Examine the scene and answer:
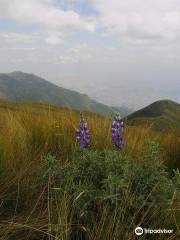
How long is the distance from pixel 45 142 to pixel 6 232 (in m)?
3.01

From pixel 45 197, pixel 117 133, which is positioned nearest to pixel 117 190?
pixel 45 197

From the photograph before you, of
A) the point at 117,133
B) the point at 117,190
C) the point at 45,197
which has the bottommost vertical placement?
the point at 45,197

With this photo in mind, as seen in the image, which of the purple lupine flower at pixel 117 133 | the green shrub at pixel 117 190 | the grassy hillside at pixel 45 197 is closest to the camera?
the grassy hillside at pixel 45 197

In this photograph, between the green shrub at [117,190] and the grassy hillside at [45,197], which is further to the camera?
the green shrub at [117,190]

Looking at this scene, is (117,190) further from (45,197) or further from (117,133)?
(117,133)

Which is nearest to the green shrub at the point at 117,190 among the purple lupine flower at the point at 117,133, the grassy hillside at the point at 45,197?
the grassy hillside at the point at 45,197

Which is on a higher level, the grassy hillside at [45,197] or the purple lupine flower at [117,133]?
the purple lupine flower at [117,133]

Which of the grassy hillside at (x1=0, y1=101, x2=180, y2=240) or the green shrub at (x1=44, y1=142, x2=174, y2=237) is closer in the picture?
the grassy hillside at (x1=0, y1=101, x2=180, y2=240)

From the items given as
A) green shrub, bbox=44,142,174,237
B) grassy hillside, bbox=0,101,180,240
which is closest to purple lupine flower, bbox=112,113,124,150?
grassy hillside, bbox=0,101,180,240

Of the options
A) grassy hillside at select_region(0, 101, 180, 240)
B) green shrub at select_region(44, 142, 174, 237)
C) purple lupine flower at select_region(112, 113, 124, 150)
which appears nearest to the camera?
grassy hillside at select_region(0, 101, 180, 240)

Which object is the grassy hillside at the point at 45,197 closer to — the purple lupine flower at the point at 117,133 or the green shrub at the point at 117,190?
the green shrub at the point at 117,190

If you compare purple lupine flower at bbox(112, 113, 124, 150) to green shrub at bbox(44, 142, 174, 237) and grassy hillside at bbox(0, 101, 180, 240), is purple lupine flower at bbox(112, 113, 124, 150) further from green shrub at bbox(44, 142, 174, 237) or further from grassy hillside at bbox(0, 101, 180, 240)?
green shrub at bbox(44, 142, 174, 237)

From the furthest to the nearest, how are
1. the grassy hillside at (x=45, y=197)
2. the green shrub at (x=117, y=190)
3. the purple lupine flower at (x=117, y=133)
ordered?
the purple lupine flower at (x=117, y=133) → the green shrub at (x=117, y=190) → the grassy hillside at (x=45, y=197)

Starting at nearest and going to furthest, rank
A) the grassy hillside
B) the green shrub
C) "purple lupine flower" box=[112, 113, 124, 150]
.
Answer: the grassy hillside
the green shrub
"purple lupine flower" box=[112, 113, 124, 150]
